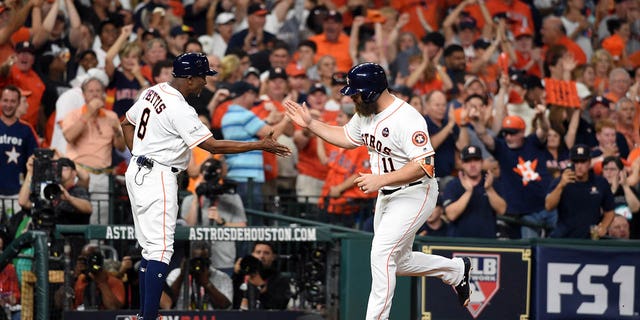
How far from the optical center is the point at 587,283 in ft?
34.1

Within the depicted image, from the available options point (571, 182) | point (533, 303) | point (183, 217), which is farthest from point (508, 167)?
point (183, 217)

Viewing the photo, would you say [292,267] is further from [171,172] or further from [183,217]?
[171,172]

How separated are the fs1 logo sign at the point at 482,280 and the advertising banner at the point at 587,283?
0.38 metres

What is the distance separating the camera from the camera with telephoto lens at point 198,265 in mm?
10102

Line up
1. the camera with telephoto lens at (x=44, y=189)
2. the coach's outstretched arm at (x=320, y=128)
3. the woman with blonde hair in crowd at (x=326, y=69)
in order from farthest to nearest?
the woman with blonde hair in crowd at (x=326, y=69), the camera with telephoto lens at (x=44, y=189), the coach's outstretched arm at (x=320, y=128)

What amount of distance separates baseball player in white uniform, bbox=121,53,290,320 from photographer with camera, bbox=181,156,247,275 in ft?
5.13

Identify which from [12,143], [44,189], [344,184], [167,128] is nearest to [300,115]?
[167,128]

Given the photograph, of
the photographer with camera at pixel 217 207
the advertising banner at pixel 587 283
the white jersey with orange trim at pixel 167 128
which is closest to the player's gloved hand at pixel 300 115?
the white jersey with orange trim at pixel 167 128

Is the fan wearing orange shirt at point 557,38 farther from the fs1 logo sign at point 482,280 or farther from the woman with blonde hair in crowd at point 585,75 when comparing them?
the fs1 logo sign at point 482,280

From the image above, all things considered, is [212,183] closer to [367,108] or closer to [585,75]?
[367,108]

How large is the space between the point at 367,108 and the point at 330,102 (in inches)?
184

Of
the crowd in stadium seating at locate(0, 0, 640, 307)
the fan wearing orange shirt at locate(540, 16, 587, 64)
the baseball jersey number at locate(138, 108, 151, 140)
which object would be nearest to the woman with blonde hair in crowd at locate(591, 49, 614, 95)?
the crowd in stadium seating at locate(0, 0, 640, 307)

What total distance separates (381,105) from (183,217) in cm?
303

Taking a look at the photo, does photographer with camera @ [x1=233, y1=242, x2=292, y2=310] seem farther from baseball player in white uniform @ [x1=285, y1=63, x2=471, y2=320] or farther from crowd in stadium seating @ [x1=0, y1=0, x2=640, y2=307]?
baseball player in white uniform @ [x1=285, y1=63, x2=471, y2=320]
